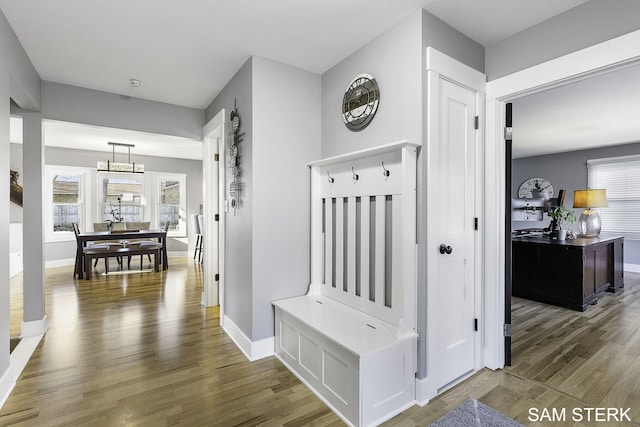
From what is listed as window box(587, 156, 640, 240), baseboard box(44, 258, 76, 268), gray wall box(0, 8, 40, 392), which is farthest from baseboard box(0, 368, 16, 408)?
window box(587, 156, 640, 240)

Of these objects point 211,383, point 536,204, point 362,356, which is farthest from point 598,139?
point 211,383

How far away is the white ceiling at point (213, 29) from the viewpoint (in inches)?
76.2

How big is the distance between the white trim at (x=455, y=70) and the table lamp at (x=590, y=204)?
3468 mm

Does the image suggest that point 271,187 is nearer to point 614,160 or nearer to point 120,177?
point 120,177

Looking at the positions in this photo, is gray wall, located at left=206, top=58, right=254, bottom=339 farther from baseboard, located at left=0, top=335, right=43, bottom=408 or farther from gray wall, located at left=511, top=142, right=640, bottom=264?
gray wall, located at left=511, top=142, right=640, bottom=264

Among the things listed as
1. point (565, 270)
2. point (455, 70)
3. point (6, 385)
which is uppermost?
point (455, 70)

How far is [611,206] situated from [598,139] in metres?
1.58

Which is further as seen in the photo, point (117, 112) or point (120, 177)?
point (120, 177)

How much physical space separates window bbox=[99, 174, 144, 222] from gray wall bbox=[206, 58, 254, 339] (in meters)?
5.41

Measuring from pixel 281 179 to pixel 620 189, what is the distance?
22.5 ft

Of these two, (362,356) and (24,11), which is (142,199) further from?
(362,356)

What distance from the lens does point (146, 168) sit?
738cm

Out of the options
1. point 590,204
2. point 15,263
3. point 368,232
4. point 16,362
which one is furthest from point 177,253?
point 590,204

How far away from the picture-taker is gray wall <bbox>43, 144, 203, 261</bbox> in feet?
20.9
